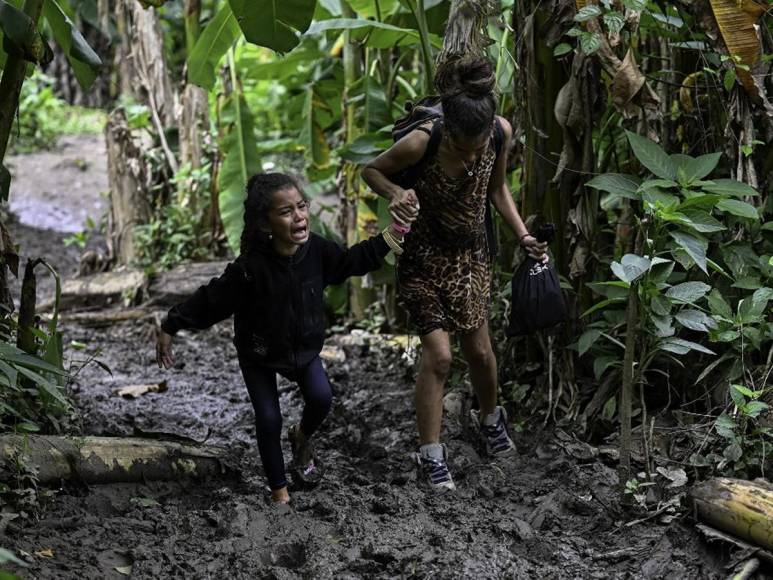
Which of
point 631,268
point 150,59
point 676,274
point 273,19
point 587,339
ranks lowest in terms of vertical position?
point 587,339

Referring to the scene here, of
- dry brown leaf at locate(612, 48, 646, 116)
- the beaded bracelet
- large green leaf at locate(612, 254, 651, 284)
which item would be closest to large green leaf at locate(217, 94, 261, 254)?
the beaded bracelet

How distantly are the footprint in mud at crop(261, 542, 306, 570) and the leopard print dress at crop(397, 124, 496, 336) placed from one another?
1.12m

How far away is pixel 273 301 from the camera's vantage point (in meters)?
4.00

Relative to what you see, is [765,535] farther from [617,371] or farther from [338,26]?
[338,26]

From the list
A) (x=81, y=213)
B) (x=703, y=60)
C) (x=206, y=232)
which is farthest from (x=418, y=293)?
(x=81, y=213)

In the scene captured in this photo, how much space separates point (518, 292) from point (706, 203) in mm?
934

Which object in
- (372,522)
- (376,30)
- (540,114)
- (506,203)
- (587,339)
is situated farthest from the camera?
(376,30)

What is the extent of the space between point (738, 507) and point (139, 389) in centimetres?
373

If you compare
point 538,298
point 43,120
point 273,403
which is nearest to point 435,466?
point 273,403

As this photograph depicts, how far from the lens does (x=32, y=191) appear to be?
42.6ft

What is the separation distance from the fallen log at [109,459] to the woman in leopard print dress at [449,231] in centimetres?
96

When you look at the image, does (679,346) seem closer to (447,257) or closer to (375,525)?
(447,257)

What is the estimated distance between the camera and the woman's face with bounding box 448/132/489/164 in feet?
13.0

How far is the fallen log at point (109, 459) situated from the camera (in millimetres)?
3826
